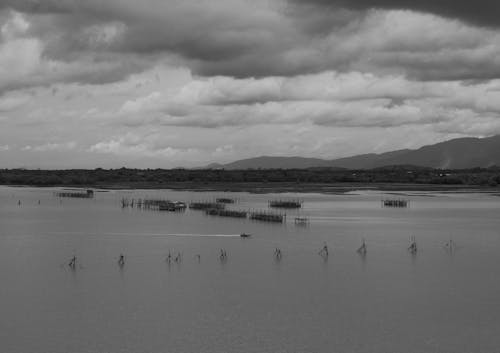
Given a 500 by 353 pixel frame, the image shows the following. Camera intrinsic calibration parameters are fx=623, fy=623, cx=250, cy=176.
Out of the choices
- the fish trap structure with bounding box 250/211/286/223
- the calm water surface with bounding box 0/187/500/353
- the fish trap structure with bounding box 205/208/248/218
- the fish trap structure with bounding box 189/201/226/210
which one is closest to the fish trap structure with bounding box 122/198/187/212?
the fish trap structure with bounding box 189/201/226/210

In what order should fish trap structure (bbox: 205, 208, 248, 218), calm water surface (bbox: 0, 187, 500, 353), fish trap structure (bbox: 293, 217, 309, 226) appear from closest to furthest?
calm water surface (bbox: 0, 187, 500, 353) < fish trap structure (bbox: 293, 217, 309, 226) < fish trap structure (bbox: 205, 208, 248, 218)

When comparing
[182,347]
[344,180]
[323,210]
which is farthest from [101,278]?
[344,180]

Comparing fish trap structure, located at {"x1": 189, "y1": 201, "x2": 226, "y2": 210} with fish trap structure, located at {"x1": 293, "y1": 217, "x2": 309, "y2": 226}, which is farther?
fish trap structure, located at {"x1": 189, "y1": 201, "x2": 226, "y2": 210}

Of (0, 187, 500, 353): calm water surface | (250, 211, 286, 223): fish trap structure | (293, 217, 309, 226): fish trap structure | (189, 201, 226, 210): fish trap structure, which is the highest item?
(189, 201, 226, 210): fish trap structure

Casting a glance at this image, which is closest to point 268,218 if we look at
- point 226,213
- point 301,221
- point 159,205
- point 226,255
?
point 301,221

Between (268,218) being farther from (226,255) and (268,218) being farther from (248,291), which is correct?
(248,291)

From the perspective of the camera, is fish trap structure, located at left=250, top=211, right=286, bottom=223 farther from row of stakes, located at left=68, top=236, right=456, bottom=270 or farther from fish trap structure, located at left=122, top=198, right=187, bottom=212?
row of stakes, located at left=68, top=236, right=456, bottom=270

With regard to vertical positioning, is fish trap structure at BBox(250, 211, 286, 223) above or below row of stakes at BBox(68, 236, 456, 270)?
above

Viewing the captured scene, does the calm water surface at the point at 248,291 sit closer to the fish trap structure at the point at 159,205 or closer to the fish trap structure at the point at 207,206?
the fish trap structure at the point at 207,206
